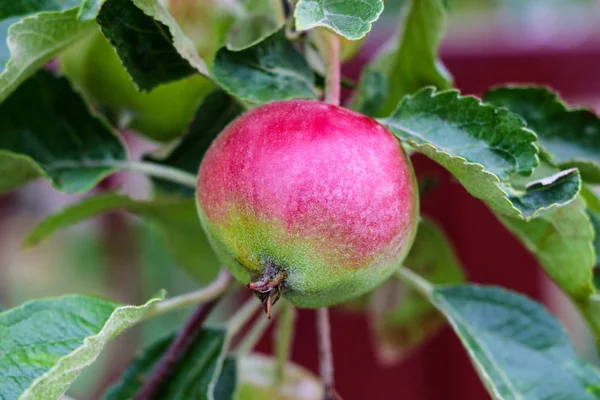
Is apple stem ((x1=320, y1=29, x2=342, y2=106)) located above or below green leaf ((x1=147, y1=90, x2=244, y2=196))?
above

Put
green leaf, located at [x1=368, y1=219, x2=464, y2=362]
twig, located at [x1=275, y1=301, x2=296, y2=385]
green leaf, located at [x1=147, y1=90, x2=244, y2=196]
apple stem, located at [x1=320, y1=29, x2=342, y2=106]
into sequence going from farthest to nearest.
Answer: green leaf, located at [x1=368, y1=219, x2=464, y2=362]
twig, located at [x1=275, y1=301, x2=296, y2=385]
green leaf, located at [x1=147, y1=90, x2=244, y2=196]
apple stem, located at [x1=320, y1=29, x2=342, y2=106]

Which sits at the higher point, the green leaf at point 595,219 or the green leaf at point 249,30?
the green leaf at point 249,30

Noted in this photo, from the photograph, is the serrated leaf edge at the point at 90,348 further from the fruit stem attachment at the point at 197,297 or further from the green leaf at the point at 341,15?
the green leaf at the point at 341,15

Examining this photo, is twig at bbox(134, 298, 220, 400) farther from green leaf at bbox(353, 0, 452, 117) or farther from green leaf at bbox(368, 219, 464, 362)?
green leaf at bbox(368, 219, 464, 362)

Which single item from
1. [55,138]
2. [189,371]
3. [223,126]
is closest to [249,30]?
[223,126]

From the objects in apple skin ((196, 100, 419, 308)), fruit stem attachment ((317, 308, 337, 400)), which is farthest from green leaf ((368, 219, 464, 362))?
apple skin ((196, 100, 419, 308))

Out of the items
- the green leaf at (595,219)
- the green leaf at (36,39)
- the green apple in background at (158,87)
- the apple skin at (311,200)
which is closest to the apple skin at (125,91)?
the green apple in background at (158,87)

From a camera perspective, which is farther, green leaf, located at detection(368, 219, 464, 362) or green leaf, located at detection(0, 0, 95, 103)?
green leaf, located at detection(368, 219, 464, 362)
